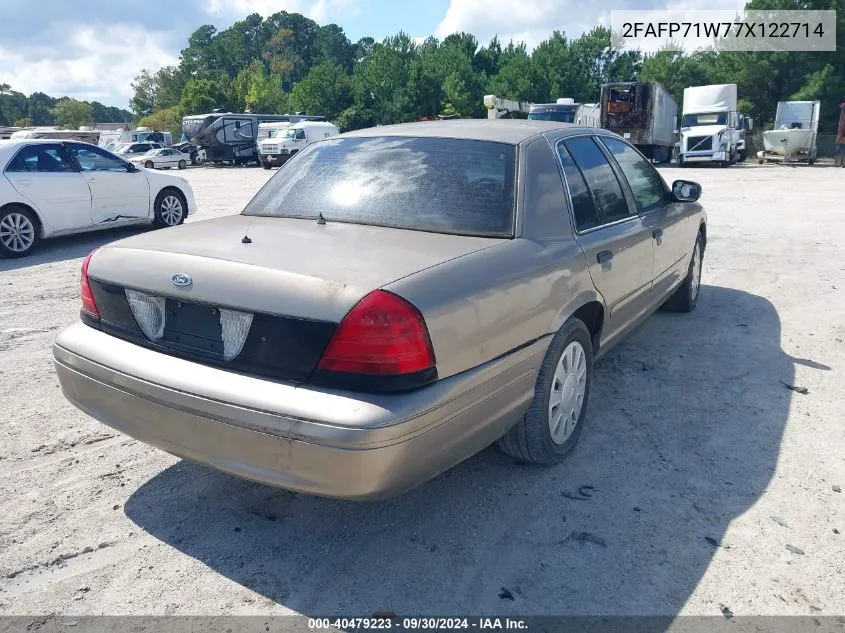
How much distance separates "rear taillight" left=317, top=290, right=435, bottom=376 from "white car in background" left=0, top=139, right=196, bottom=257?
8056 mm

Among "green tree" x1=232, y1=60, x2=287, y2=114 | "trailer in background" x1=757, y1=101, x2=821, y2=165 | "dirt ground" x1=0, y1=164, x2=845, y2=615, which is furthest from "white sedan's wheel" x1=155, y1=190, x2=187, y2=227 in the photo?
"green tree" x1=232, y1=60, x2=287, y2=114

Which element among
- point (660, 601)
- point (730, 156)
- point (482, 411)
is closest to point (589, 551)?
point (660, 601)

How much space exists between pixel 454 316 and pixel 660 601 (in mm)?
1257

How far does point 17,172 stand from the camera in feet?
28.2

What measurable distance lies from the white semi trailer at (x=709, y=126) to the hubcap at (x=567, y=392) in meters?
27.2

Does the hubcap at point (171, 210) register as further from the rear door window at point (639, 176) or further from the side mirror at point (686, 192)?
the side mirror at point (686, 192)

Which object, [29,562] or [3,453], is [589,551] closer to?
[29,562]

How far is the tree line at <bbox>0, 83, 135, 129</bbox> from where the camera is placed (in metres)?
106

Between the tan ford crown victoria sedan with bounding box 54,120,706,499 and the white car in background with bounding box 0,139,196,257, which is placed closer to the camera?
the tan ford crown victoria sedan with bounding box 54,120,706,499

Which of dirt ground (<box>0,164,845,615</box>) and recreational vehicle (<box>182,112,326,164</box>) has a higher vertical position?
recreational vehicle (<box>182,112,326,164</box>)

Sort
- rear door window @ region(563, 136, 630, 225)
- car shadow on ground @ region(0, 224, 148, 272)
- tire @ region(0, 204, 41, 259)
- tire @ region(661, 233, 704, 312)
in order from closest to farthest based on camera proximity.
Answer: rear door window @ region(563, 136, 630, 225)
tire @ region(661, 233, 704, 312)
car shadow on ground @ region(0, 224, 148, 272)
tire @ region(0, 204, 41, 259)

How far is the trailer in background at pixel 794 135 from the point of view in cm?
2845

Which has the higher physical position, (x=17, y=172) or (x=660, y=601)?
(x=17, y=172)

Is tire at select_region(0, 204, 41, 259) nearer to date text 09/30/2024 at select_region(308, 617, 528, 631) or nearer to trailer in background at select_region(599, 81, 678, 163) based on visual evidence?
date text 09/30/2024 at select_region(308, 617, 528, 631)
